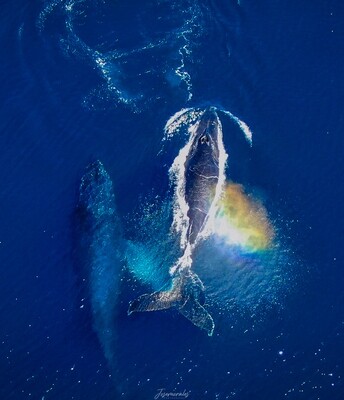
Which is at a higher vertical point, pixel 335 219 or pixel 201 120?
pixel 201 120

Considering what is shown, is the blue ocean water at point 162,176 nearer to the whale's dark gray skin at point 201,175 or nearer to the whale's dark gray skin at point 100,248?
the whale's dark gray skin at point 100,248

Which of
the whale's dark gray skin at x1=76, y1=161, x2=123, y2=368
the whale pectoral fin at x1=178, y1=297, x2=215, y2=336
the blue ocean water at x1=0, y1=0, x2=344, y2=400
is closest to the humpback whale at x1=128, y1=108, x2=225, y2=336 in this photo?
the whale pectoral fin at x1=178, y1=297, x2=215, y2=336

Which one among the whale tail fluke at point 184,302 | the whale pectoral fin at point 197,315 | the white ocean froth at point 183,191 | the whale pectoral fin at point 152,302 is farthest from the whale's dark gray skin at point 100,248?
the whale pectoral fin at point 197,315

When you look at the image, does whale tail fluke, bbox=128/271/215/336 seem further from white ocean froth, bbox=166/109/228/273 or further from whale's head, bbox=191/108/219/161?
whale's head, bbox=191/108/219/161

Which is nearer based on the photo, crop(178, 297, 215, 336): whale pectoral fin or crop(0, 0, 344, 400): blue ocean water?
crop(0, 0, 344, 400): blue ocean water

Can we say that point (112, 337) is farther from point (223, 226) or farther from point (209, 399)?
point (223, 226)

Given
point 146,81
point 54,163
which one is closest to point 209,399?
point 54,163
